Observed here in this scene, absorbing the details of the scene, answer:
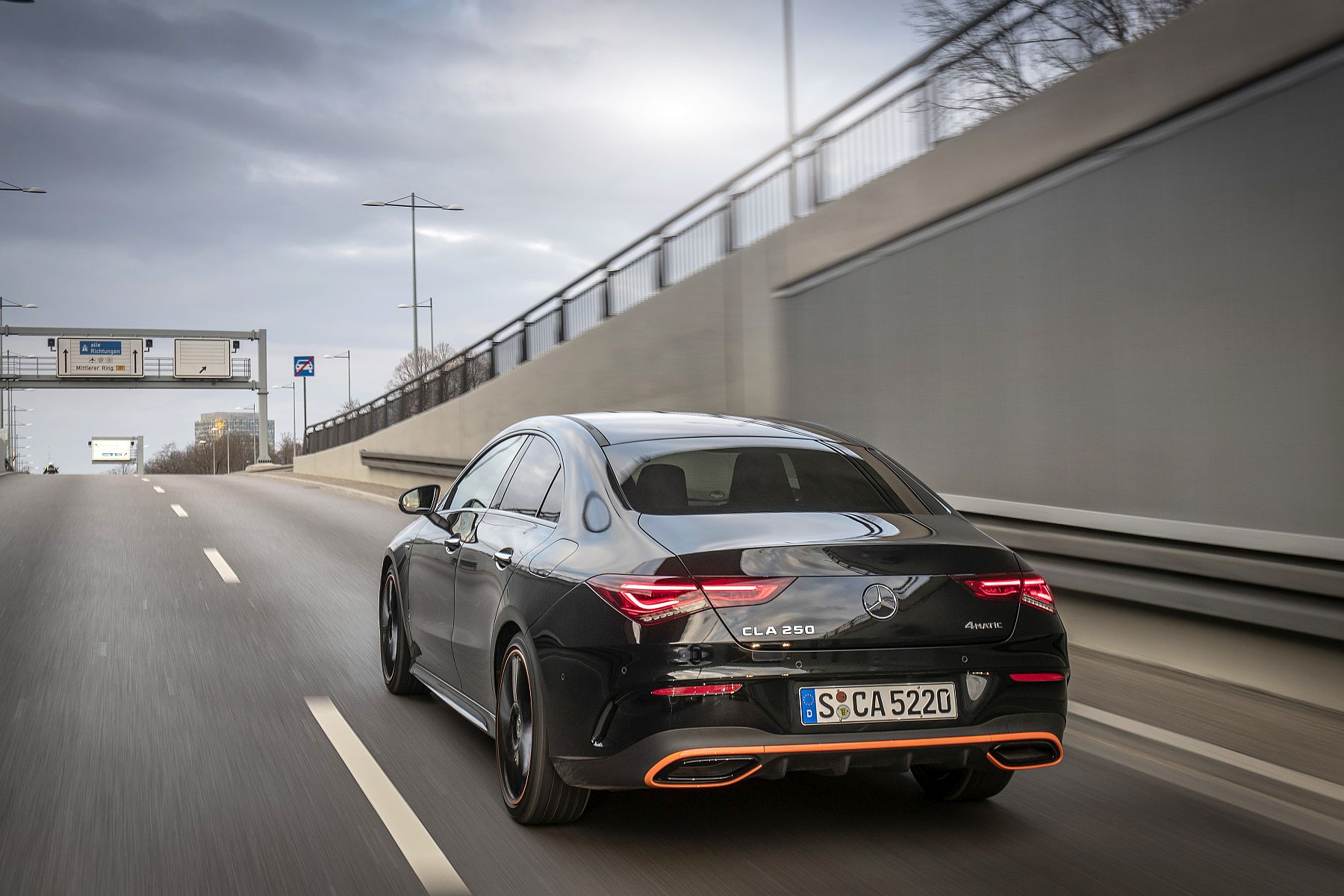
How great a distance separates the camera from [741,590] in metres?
4.18

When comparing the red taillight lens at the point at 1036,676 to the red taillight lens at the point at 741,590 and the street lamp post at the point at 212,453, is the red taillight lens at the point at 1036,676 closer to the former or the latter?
the red taillight lens at the point at 741,590

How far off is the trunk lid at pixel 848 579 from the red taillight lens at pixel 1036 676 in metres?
0.14

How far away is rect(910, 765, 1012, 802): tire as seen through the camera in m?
4.91

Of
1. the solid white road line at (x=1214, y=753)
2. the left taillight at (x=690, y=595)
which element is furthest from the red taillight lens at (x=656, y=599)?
the solid white road line at (x=1214, y=753)

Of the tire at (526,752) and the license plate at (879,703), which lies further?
the tire at (526,752)

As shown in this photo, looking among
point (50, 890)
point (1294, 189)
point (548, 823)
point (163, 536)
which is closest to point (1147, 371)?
point (1294, 189)

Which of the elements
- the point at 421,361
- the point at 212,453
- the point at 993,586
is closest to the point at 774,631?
the point at 993,586

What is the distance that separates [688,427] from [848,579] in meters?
1.44

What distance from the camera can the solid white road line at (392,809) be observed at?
13.5 ft

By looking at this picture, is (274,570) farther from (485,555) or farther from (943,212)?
(485,555)

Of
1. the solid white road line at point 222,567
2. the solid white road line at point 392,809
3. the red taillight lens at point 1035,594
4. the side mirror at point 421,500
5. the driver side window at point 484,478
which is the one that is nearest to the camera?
the solid white road line at point 392,809

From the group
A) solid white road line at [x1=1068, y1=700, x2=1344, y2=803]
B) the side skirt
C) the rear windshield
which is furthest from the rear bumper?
solid white road line at [x1=1068, y1=700, x2=1344, y2=803]

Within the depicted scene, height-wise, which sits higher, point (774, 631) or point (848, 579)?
point (848, 579)

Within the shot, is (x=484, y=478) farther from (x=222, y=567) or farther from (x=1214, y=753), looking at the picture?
(x=222, y=567)
